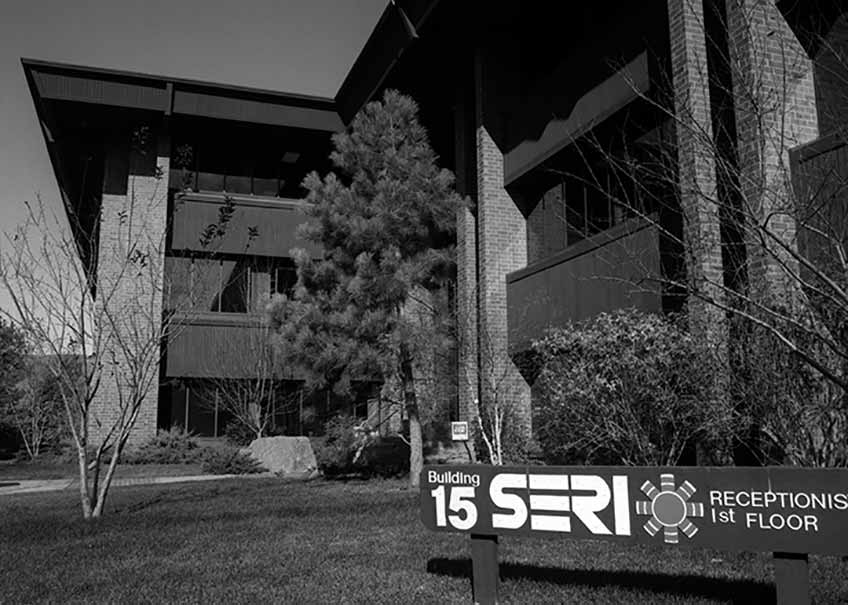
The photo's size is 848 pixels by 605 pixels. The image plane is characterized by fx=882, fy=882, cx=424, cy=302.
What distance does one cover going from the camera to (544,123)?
16719mm

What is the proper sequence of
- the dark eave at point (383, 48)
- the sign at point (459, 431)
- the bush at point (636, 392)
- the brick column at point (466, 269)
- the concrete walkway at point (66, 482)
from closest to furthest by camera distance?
the bush at point (636, 392)
the sign at point (459, 431)
the brick column at point (466, 269)
the concrete walkway at point (66, 482)
the dark eave at point (383, 48)

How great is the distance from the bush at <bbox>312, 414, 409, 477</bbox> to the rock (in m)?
0.76

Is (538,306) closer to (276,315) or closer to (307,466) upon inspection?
(276,315)

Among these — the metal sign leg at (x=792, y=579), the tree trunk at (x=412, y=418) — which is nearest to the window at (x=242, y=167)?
the tree trunk at (x=412, y=418)

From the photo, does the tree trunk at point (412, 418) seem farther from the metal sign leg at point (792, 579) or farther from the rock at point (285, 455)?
the metal sign leg at point (792, 579)

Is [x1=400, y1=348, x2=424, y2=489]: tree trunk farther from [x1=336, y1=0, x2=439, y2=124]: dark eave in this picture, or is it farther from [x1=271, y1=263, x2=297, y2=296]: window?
[x1=271, y1=263, x2=297, y2=296]: window

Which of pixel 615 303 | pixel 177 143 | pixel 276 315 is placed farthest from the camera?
pixel 177 143

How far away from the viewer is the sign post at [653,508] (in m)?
5.18

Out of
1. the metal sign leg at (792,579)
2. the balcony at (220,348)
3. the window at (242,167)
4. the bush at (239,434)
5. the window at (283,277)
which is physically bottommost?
the metal sign leg at (792,579)

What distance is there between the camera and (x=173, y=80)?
23469mm

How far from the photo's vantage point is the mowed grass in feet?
22.0

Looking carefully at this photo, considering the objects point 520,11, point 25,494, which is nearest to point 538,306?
point 520,11

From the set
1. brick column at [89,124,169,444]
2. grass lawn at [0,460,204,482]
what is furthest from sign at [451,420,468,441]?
brick column at [89,124,169,444]

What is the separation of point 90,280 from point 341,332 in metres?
5.22
